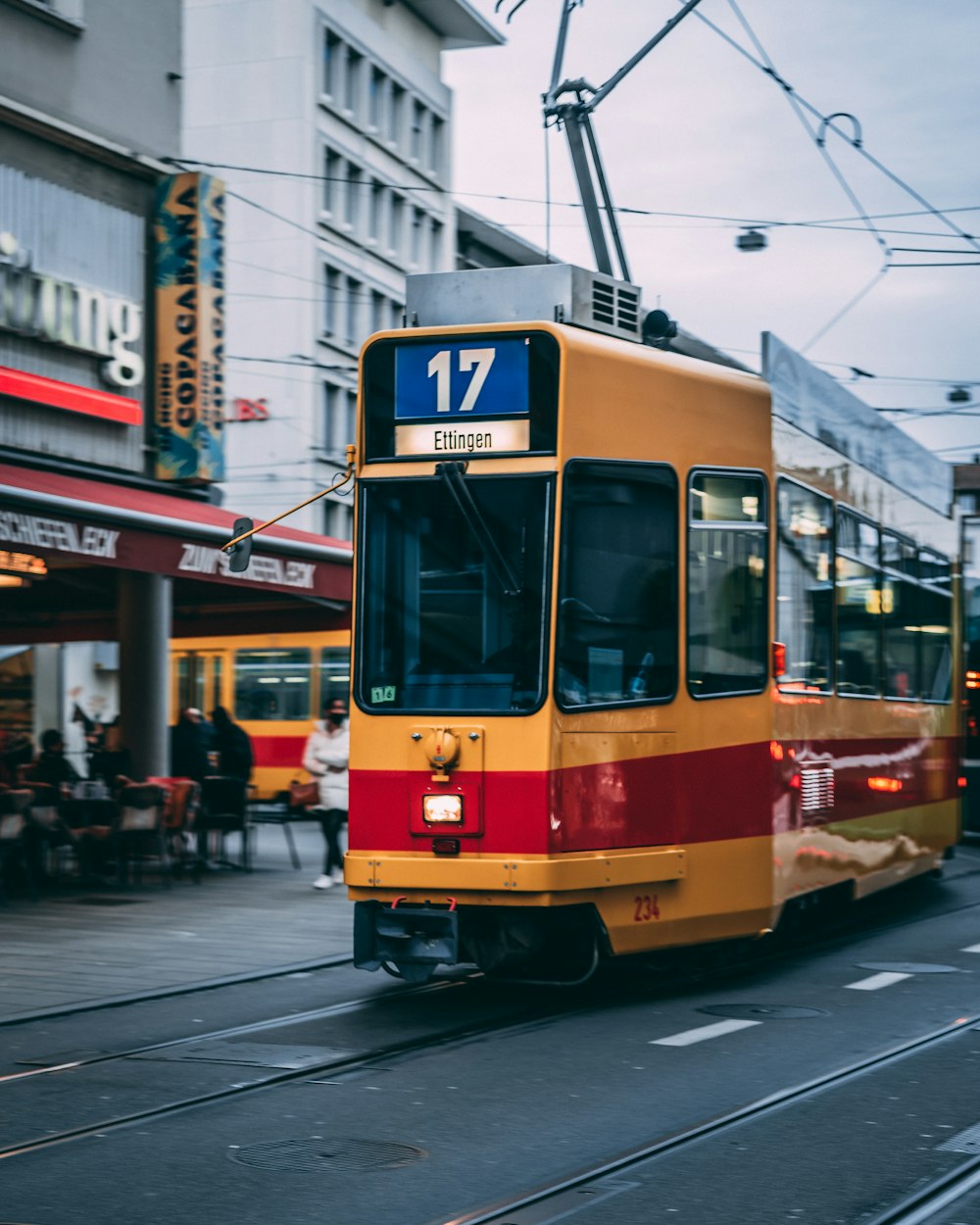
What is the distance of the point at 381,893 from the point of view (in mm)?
8898

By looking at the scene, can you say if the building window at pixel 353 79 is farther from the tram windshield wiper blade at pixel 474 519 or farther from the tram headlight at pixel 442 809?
the tram headlight at pixel 442 809

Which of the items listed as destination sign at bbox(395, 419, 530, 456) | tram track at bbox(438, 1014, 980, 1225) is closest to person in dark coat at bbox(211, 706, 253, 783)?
destination sign at bbox(395, 419, 530, 456)

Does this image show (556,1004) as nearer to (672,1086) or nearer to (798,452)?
(672,1086)

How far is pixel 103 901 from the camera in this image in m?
14.8

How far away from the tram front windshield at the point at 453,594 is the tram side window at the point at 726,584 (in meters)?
1.06

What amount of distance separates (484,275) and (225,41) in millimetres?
39177

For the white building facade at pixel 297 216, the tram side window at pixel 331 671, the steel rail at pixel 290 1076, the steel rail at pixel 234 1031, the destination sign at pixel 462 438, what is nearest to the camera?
the steel rail at pixel 290 1076

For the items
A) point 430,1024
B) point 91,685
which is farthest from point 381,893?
point 91,685

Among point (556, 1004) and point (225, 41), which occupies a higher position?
point (225, 41)

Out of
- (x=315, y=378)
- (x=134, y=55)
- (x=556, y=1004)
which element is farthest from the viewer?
(x=315, y=378)

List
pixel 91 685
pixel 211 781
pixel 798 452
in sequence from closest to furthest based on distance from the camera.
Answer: pixel 798 452
pixel 211 781
pixel 91 685

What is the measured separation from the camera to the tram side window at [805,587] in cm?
1031

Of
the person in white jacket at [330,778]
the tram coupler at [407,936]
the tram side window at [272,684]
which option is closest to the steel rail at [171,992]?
the tram coupler at [407,936]

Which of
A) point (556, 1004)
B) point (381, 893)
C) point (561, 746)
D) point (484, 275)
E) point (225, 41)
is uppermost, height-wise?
point (225, 41)
